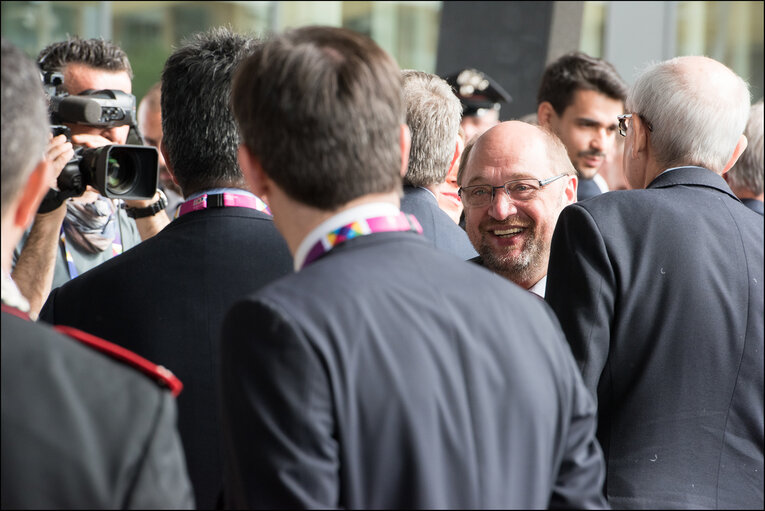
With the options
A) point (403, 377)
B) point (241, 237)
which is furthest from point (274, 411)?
point (241, 237)

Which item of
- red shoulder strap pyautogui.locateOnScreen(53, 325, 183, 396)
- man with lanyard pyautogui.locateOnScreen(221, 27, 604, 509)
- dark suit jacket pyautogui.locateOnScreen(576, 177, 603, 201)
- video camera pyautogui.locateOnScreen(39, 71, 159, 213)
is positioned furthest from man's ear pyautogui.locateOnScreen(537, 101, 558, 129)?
red shoulder strap pyautogui.locateOnScreen(53, 325, 183, 396)

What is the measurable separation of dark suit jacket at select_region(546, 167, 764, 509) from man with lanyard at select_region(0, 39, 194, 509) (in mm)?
1133

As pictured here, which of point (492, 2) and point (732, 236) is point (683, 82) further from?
point (492, 2)

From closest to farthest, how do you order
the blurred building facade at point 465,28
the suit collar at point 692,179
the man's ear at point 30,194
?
the man's ear at point 30,194 → the suit collar at point 692,179 → the blurred building facade at point 465,28

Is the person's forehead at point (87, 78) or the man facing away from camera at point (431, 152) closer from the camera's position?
the man facing away from camera at point (431, 152)

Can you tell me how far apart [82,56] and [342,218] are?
249 cm

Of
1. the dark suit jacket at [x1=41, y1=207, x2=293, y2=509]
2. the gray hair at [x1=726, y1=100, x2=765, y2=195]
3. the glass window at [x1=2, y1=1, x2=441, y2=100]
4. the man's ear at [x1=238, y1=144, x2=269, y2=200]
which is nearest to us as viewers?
the man's ear at [x1=238, y1=144, x2=269, y2=200]

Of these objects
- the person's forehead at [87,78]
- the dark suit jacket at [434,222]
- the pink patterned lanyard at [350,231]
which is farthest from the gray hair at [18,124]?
the person's forehead at [87,78]

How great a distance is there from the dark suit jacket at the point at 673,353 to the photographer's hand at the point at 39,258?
157 centimetres

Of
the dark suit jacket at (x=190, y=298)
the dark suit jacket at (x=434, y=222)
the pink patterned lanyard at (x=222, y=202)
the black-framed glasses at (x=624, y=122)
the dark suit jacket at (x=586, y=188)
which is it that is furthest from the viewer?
the dark suit jacket at (x=586, y=188)

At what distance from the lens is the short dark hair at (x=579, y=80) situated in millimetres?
4559

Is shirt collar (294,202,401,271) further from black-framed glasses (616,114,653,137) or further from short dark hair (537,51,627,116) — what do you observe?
short dark hair (537,51,627,116)

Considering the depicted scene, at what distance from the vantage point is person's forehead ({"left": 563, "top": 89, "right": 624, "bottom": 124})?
4551 millimetres

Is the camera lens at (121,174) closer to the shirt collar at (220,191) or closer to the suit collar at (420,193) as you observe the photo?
the shirt collar at (220,191)
